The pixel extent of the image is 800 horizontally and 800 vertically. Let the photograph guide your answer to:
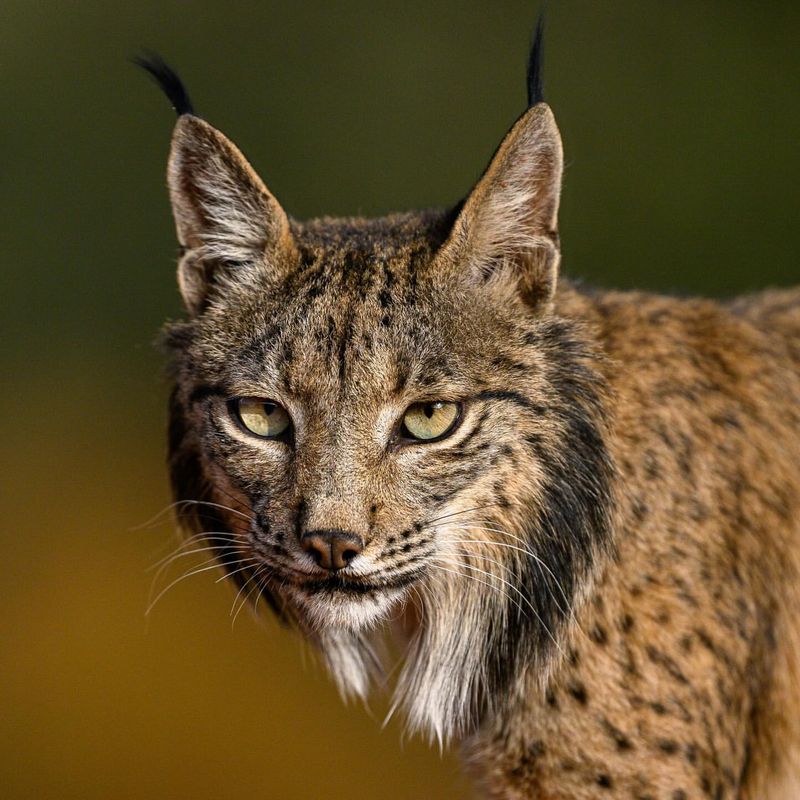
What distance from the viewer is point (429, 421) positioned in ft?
7.70

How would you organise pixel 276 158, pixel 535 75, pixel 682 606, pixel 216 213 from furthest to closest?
pixel 276 158 → pixel 216 213 → pixel 682 606 → pixel 535 75

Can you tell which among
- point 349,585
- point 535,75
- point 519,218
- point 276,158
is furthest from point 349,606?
point 276,158

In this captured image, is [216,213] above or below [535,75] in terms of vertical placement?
below

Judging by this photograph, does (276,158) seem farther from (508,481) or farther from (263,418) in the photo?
(508,481)

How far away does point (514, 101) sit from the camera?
535cm

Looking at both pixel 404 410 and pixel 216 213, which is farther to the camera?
pixel 216 213

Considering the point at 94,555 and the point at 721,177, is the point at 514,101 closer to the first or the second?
the point at 721,177

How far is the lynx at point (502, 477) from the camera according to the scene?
2314 millimetres

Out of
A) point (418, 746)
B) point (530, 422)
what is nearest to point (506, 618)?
point (530, 422)

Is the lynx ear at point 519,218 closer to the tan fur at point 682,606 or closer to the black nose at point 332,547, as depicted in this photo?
the tan fur at point 682,606

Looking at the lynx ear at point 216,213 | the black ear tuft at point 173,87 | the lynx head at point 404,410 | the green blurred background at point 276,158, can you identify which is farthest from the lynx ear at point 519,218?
the green blurred background at point 276,158

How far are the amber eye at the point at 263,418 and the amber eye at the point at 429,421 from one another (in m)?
0.23

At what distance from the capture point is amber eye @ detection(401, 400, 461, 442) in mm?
2338

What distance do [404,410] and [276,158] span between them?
10.7ft
